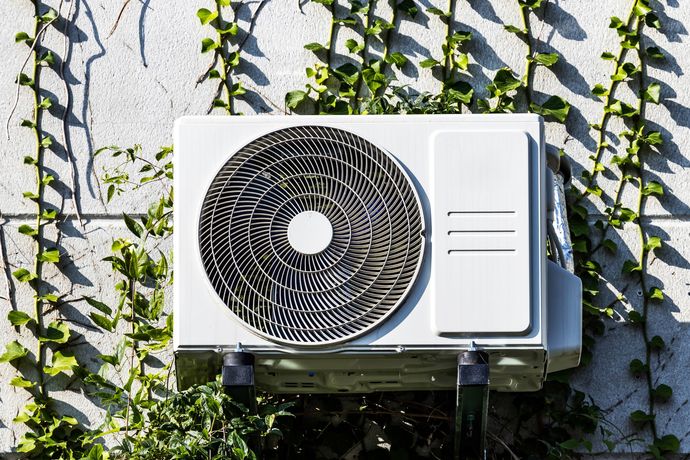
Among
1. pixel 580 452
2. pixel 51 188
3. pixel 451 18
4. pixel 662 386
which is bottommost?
pixel 580 452

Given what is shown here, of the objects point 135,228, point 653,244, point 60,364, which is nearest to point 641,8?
point 653,244

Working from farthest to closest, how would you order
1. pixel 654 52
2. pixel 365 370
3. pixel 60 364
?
1. pixel 654 52
2. pixel 60 364
3. pixel 365 370

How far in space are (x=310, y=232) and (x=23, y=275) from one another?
1023mm

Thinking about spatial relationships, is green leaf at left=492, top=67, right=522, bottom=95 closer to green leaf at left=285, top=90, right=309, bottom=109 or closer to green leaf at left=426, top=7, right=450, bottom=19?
green leaf at left=426, top=7, right=450, bottom=19

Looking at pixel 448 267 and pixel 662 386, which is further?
pixel 662 386

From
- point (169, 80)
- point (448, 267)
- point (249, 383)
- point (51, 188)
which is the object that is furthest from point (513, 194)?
point (51, 188)

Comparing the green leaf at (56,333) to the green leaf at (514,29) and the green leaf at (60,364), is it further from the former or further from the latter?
the green leaf at (514,29)

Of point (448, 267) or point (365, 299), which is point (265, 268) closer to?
point (365, 299)

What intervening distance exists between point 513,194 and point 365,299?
0.40 m

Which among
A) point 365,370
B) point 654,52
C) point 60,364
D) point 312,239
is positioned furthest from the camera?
point 654,52

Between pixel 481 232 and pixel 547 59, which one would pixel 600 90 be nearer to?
pixel 547 59

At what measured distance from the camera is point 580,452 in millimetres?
2891

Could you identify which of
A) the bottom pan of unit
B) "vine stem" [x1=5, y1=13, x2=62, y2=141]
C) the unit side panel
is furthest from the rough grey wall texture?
the unit side panel

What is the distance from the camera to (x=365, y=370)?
2.44m
